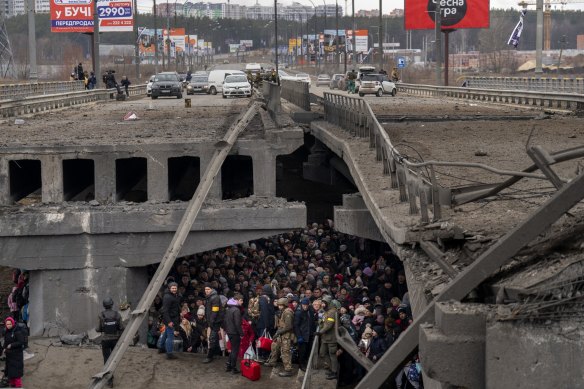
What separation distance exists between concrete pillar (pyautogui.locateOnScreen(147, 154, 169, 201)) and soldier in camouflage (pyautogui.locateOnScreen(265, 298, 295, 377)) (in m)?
5.79

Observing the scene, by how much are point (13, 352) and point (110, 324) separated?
1.32m

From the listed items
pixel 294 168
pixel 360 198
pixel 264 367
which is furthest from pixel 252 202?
pixel 294 168

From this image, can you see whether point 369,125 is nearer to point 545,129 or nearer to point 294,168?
point 545,129

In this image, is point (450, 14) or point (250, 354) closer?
point (250, 354)

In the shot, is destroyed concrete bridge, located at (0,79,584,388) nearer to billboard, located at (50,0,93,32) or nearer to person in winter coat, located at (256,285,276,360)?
person in winter coat, located at (256,285,276,360)

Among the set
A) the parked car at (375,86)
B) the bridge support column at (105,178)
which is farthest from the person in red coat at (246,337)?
the parked car at (375,86)

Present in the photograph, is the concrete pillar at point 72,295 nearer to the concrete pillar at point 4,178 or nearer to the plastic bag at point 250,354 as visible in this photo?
the concrete pillar at point 4,178

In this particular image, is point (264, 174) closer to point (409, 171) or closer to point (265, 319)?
point (265, 319)

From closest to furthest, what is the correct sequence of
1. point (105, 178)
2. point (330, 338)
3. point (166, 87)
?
point (330, 338) → point (105, 178) → point (166, 87)

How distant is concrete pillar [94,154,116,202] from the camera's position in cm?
2195

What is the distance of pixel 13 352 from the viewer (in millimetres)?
15375

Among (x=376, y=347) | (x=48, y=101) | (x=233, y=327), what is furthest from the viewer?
(x=48, y=101)

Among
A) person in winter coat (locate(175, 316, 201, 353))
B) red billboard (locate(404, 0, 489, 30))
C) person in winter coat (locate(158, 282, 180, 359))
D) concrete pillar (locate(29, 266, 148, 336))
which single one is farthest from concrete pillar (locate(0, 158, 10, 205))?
red billboard (locate(404, 0, 489, 30))

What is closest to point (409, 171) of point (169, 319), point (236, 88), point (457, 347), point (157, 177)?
point (457, 347)
